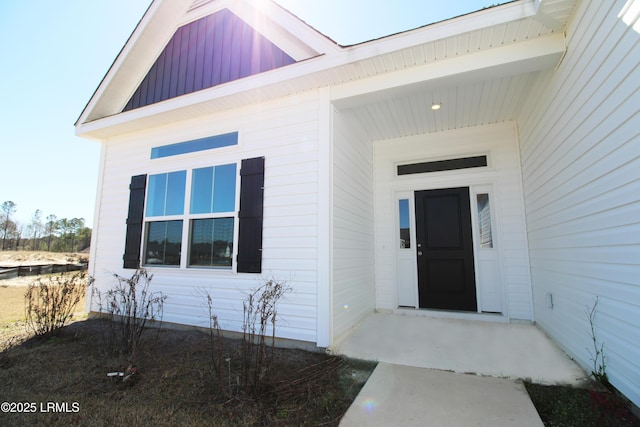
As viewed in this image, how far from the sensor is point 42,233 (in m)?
32.1

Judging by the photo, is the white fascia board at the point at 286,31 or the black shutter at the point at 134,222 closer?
the white fascia board at the point at 286,31

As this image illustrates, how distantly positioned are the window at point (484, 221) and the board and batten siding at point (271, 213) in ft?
9.22

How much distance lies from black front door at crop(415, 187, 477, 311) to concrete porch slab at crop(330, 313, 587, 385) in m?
0.48

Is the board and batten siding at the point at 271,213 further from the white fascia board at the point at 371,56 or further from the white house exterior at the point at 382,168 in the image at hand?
the white fascia board at the point at 371,56

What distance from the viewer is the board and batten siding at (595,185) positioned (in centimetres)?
180

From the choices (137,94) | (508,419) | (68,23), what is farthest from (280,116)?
(68,23)

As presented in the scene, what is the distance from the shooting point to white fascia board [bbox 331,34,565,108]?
2.72 m

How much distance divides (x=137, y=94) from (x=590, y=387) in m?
6.93

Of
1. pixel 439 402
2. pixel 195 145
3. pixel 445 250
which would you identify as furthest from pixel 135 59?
pixel 439 402

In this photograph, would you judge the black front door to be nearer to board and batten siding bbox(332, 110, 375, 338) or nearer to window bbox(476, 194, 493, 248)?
window bbox(476, 194, 493, 248)

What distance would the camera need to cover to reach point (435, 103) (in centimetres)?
387

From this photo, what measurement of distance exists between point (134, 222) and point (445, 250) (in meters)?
5.13

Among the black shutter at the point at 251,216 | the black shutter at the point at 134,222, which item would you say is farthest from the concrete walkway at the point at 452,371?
the black shutter at the point at 134,222

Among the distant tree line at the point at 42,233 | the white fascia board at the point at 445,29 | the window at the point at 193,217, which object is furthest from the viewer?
the distant tree line at the point at 42,233
